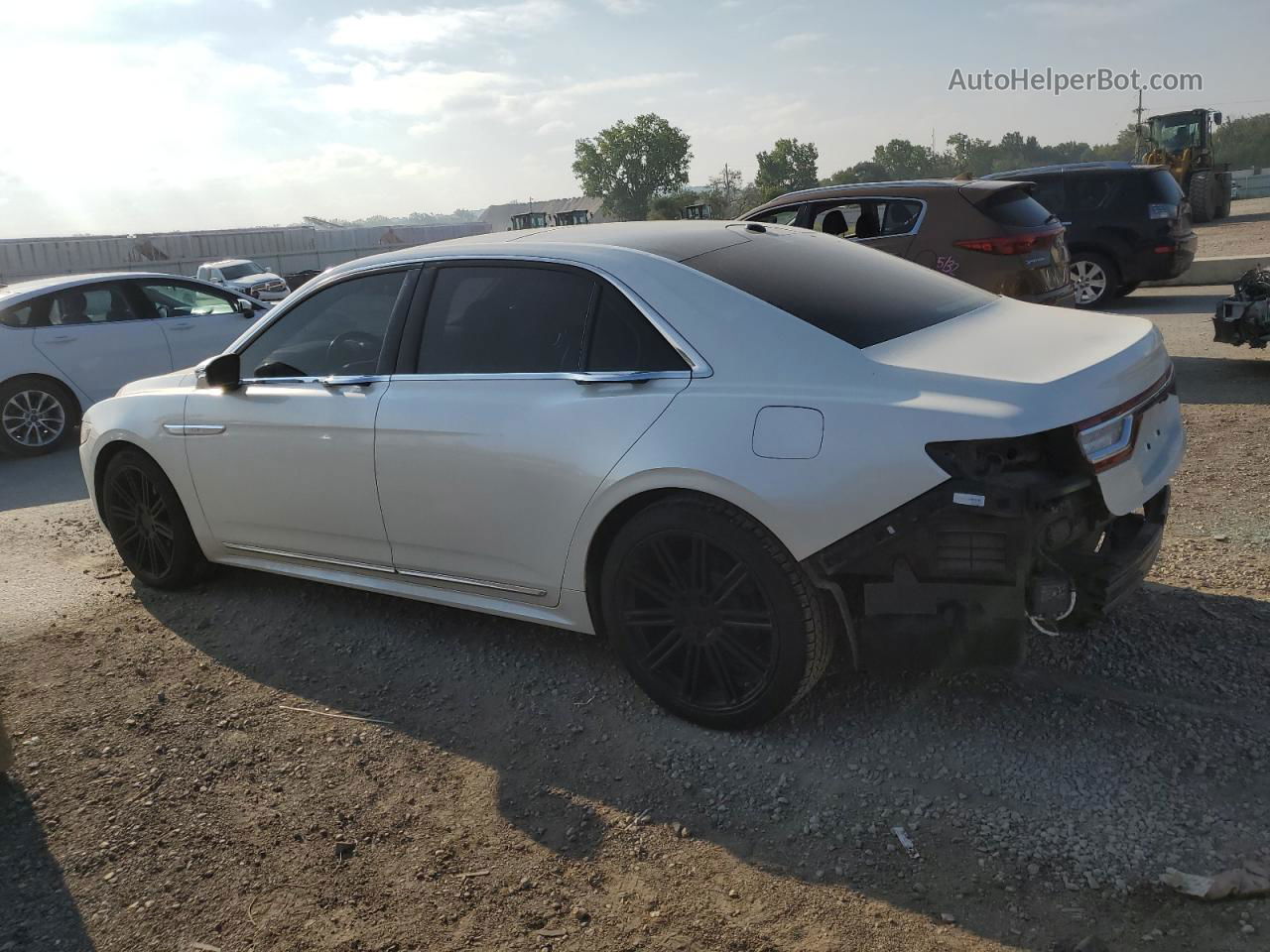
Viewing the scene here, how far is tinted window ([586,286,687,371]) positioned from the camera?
11.4 feet

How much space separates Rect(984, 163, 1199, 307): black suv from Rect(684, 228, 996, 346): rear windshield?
875cm

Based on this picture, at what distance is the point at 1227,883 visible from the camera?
8.38ft

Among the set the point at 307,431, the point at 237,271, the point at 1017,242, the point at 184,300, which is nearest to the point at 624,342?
the point at 307,431

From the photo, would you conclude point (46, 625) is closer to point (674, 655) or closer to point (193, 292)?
point (674, 655)

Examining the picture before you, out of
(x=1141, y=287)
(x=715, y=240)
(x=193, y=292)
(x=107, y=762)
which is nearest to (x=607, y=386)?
(x=715, y=240)

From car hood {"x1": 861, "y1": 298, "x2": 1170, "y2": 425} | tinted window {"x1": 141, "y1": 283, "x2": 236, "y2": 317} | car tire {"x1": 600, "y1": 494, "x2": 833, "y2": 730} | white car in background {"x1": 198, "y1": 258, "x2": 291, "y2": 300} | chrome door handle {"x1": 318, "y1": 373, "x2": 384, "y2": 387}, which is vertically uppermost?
white car in background {"x1": 198, "y1": 258, "x2": 291, "y2": 300}

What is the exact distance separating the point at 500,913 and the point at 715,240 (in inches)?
97.0

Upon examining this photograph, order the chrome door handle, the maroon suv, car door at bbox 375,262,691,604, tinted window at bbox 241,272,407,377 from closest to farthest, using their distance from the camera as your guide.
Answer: car door at bbox 375,262,691,604 → the chrome door handle → tinted window at bbox 241,272,407,377 → the maroon suv

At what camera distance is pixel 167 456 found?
16.2 feet

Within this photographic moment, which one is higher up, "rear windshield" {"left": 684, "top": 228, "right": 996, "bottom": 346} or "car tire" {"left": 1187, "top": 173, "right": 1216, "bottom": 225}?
"car tire" {"left": 1187, "top": 173, "right": 1216, "bottom": 225}

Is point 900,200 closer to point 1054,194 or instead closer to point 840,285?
point 1054,194

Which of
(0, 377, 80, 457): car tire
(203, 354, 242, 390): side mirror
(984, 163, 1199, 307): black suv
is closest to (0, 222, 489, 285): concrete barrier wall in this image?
(0, 377, 80, 457): car tire

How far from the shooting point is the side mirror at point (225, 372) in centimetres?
461

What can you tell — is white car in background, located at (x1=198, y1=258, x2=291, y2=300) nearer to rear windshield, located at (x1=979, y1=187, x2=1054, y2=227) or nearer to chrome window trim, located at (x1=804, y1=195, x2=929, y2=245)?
chrome window trim, located at (x1=804, y1=195, x2=929, y2=245)
